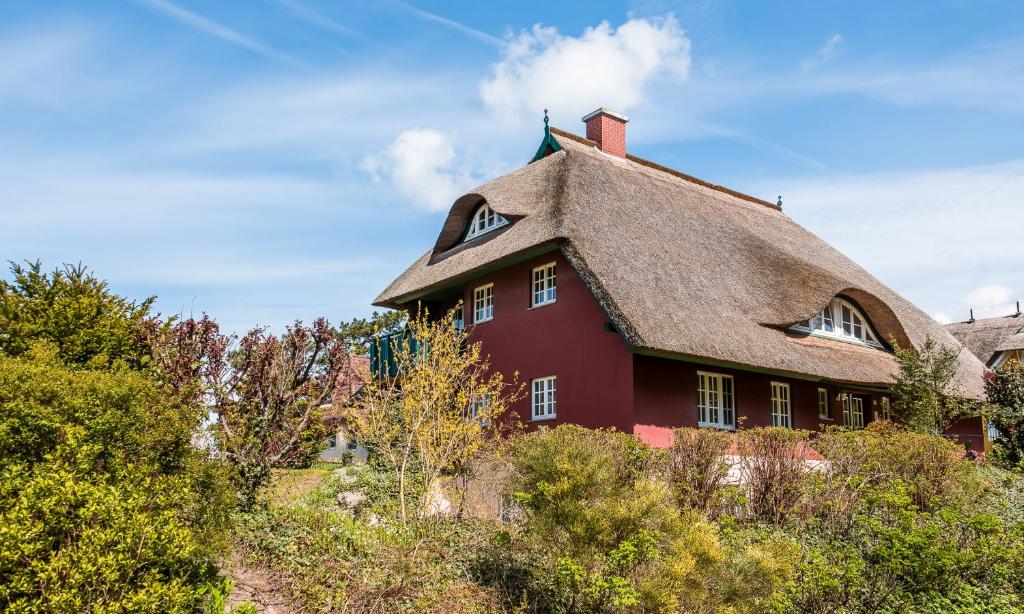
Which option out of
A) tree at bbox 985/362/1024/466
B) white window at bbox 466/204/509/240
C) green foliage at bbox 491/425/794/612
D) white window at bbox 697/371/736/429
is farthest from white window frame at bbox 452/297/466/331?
tree at bbox 985/362/1024/466

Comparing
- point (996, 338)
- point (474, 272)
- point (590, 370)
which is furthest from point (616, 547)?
point (996, 338)

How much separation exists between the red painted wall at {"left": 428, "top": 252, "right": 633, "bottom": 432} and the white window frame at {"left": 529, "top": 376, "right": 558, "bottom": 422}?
103 mm

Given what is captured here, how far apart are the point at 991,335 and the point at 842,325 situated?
2566 cm

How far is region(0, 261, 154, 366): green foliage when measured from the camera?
980 cm

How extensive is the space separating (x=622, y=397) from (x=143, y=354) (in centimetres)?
800

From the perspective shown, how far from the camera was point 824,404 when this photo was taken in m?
19.1

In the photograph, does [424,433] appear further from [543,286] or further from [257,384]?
[543,286]

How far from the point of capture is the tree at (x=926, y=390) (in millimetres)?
17156

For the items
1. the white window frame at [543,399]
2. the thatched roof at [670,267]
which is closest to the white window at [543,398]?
the white window frame at [543,399]

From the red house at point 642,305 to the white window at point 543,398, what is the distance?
0.03m

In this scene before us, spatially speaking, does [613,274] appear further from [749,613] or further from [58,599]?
[58,599]

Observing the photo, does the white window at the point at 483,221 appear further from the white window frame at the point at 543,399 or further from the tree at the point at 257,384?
the tree at the point at 257,384

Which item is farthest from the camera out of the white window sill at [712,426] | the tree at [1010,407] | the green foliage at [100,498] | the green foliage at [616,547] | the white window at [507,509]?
the tree at [1010,407]

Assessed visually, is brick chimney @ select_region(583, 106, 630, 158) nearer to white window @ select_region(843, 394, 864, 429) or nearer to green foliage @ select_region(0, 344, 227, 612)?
white window @ select_region(843, 394, 864, 429)
